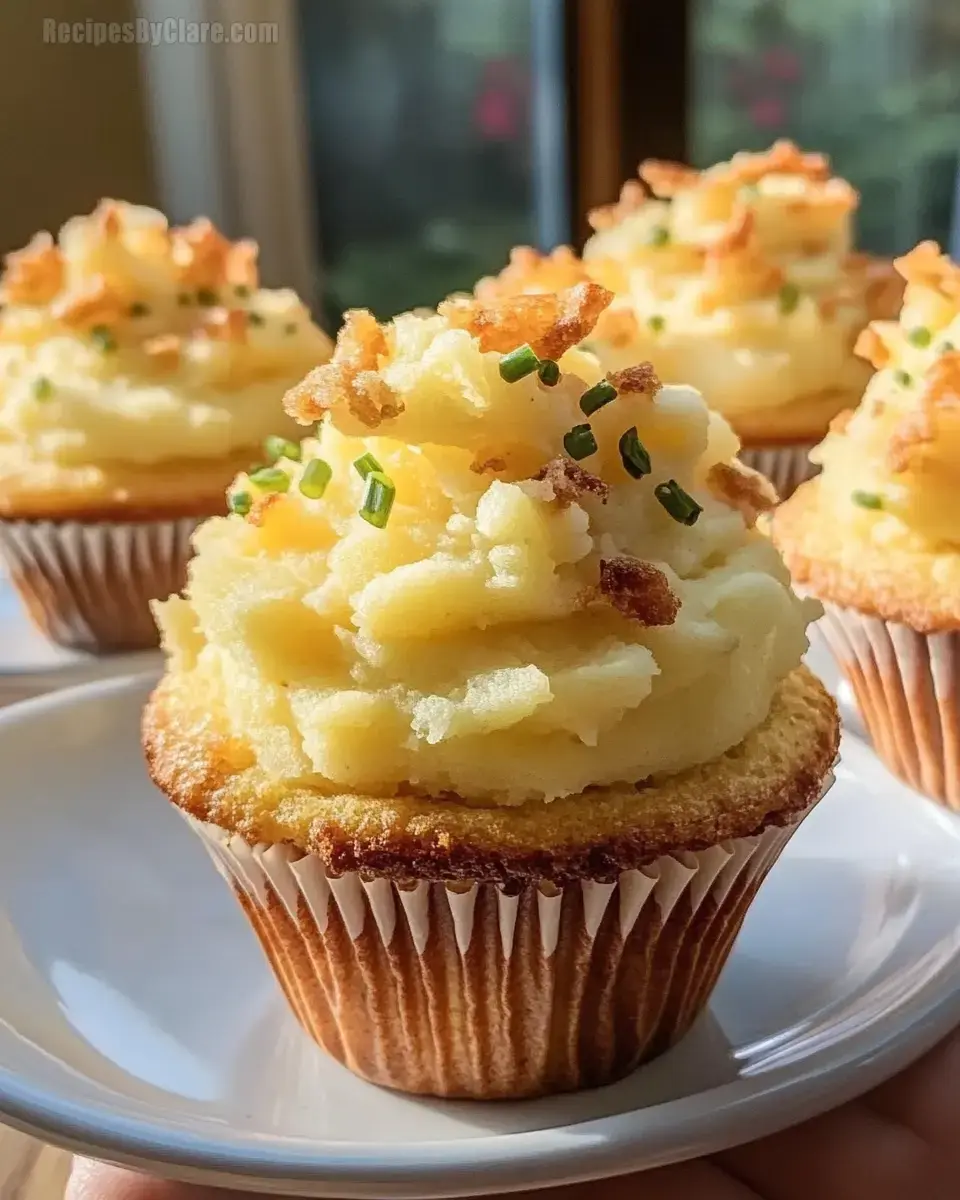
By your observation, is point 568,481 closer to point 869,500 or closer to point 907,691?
point 869,500

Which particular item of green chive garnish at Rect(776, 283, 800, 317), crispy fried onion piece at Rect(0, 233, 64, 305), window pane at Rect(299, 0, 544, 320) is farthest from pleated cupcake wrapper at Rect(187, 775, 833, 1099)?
window pane at Rect(299, 0, 544, 320)

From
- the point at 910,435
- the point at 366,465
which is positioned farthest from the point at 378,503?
the point at 910,435

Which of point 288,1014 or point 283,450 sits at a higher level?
point 283,450

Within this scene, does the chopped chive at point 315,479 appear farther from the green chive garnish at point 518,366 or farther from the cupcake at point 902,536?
the cupcake at point 902,536

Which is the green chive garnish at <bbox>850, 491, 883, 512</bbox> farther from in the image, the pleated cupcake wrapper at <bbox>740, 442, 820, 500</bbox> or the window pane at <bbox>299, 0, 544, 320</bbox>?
the window pane at <bbox>299, 0, 544, 320</bbox>

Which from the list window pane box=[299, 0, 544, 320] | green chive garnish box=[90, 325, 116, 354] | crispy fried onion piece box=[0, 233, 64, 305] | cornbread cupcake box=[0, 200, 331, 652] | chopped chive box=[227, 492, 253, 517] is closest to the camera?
chopped chive box=[227, 492, 253, 517]

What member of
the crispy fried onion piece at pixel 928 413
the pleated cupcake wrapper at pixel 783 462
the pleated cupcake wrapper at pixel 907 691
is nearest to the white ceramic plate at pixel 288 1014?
the pleated cupcake wrapper at pixel 907 691
